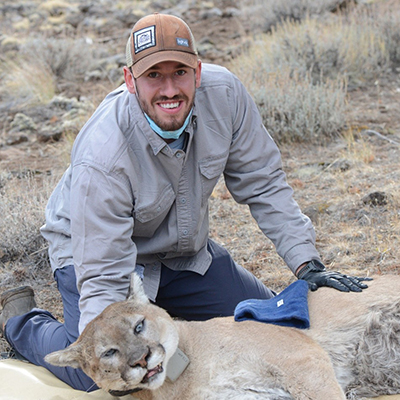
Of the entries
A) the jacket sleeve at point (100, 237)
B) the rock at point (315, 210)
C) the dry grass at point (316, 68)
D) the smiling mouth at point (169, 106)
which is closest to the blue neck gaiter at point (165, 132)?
the smiling mouth at point (169, 106)

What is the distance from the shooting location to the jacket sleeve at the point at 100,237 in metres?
3.29

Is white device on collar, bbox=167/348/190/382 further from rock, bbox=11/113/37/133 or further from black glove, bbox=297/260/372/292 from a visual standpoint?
rock, bbox=11/113/37/133

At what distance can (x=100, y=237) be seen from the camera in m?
3.33

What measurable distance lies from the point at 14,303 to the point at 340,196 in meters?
3.33

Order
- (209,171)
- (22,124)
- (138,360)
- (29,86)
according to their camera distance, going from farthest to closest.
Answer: (29,86) → (22,124) → (209,171) → (138,360)

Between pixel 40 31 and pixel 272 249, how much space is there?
1456 centimetres

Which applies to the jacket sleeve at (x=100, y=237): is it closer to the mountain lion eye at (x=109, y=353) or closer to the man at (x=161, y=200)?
the man at (x=161, y=200)

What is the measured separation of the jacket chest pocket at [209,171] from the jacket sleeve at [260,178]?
0.17m

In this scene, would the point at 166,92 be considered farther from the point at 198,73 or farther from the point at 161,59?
the point at 198,73

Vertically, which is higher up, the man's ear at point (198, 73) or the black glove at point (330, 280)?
the man's ear at point (198, 73)

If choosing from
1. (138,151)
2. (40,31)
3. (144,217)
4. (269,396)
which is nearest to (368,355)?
(269,396)

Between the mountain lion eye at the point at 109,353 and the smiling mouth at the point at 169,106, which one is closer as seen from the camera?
the mountain lion eye at the point at 109,353

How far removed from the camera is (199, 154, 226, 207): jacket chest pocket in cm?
381

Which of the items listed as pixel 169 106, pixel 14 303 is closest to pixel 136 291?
pixel 169 106
